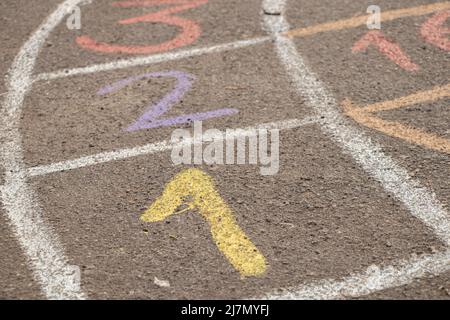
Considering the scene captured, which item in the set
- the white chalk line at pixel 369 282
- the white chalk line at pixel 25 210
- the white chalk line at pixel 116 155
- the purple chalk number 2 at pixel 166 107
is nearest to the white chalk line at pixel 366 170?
the white chalk line at pixel 369 282

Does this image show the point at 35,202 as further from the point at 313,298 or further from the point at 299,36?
the point at 299,36

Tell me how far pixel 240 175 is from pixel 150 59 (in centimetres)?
164

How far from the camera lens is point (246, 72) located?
17.7ft

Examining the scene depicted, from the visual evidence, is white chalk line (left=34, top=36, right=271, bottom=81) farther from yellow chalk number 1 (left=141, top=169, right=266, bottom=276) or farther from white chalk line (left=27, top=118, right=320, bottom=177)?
yellow chalk number 1 (left=141, top=169, right=266, bottom=276)

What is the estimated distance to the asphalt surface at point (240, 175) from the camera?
3.71 metres

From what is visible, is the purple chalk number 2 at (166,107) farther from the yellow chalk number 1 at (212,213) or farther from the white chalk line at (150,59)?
the yellow chalk number 1 at (212,213)

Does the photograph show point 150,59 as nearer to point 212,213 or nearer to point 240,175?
point 240,175

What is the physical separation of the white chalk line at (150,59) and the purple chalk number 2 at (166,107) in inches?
8.5

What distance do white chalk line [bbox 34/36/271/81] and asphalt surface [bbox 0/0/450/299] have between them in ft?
0.16

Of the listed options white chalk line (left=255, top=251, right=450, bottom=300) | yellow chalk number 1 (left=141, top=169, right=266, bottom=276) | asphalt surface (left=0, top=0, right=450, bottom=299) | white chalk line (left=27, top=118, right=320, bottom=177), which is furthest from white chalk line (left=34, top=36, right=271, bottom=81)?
white chalk line (left=255, top=251, right=450, bottom=300)

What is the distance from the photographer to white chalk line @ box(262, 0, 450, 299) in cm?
361

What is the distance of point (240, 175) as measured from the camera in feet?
14.5
